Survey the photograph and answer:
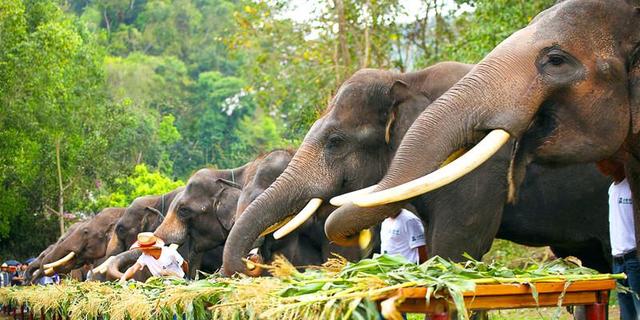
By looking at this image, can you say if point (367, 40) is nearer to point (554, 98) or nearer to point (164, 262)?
point (164, 262)

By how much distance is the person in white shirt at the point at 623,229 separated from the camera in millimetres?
7762

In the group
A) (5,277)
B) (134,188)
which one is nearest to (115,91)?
(134,188)

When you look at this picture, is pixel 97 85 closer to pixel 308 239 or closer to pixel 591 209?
pixel 308 239

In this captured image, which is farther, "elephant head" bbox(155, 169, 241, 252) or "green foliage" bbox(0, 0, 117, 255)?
"green foliage" bbox(0, 0, 117, 255)

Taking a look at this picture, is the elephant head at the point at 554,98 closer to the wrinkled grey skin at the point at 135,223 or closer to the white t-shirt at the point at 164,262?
the white t-shirt at the point at 164,262

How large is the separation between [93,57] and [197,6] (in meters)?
71.2

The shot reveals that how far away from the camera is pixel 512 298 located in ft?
16.8

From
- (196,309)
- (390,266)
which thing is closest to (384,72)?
(196,309)

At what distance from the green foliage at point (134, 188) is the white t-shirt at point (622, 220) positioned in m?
32.1

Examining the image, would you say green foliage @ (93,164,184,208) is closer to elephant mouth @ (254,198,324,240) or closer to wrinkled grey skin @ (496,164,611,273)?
elephant mouth @ (254,198,324,240)

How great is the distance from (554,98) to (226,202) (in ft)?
30.6

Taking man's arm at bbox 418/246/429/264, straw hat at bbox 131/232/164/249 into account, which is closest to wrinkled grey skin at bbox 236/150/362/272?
straw hat at bbox 131/232/164/249

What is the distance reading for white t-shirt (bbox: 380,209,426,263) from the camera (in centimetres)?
1016

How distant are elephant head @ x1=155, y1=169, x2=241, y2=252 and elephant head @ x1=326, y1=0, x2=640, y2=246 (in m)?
8.99
